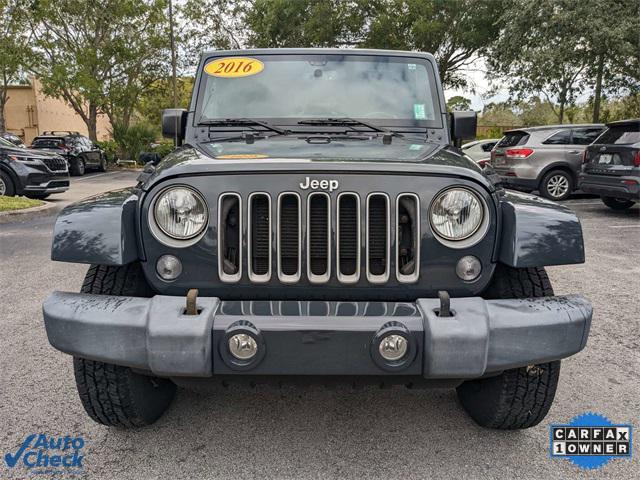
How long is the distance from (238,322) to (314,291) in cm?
39

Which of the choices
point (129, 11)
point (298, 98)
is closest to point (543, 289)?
point (298, 98)

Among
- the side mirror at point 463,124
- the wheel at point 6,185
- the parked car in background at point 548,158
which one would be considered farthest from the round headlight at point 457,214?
the wheel at point 6,185

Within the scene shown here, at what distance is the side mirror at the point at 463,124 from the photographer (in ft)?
12.0

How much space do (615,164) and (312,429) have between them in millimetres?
8378

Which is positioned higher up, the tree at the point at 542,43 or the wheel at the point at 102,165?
the tree at the point at 542,43

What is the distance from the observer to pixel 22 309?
473cm

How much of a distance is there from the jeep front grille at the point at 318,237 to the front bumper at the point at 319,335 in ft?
0.60

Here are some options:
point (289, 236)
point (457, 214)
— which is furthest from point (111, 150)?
point (457, 214)

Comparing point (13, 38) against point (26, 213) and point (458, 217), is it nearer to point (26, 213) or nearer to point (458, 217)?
point (26, 213)

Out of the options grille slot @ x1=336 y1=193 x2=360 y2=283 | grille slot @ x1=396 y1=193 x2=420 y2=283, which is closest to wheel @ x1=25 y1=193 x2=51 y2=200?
grille slot @ x1=336 y1=193 x2=360 y2=283

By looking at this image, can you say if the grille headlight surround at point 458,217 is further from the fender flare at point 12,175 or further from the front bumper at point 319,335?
the fender flare at point 12,175

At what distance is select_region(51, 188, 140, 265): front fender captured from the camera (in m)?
2.32

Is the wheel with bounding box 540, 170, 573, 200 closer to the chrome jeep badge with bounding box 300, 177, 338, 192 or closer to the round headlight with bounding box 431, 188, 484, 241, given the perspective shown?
the round headlight with bounding box 431, 188, 484, 241

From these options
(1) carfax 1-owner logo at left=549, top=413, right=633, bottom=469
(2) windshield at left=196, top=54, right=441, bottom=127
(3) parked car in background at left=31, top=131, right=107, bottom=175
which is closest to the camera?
(1) carfax 1-owner logo at left=549, top=413, right=633, bottom=469
